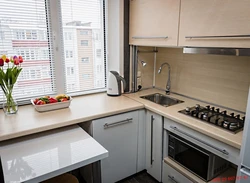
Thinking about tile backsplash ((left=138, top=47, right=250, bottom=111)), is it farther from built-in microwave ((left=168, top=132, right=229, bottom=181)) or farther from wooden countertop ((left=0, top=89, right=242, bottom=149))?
built-in microwave ((left=168, top=132, right=229, bottom=181))

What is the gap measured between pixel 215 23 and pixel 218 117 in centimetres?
74

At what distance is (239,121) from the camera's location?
1553mm

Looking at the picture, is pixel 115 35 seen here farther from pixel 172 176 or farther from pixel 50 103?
pixel 172 176

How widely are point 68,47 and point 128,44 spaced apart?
26.3 inches

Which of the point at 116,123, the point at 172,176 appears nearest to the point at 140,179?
the point at 172,176

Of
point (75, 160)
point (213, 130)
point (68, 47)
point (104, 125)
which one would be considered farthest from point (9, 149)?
point (213, 130)

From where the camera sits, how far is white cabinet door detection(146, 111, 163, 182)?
1.90 m

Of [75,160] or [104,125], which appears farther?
[104,125]

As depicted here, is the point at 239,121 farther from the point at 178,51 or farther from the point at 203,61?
the point at 178,51

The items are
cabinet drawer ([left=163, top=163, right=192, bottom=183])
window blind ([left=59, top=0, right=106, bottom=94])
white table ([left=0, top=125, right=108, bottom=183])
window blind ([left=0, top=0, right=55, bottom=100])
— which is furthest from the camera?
window blind ([left=59, top=0, right=106, bottom=94])

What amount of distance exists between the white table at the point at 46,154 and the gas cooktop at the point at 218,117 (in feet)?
2.76

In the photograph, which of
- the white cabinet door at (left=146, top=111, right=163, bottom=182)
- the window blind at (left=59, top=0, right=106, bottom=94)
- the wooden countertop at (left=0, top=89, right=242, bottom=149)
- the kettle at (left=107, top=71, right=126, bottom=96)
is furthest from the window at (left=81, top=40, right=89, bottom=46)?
the white cabinet door at (left=146, top=111, right=163, bottom=182)

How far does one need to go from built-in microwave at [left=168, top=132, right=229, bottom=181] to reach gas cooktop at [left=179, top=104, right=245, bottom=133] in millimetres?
227

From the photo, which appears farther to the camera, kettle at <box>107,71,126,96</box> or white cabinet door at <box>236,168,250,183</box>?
kettle at <box>107,71,126,96</box>
